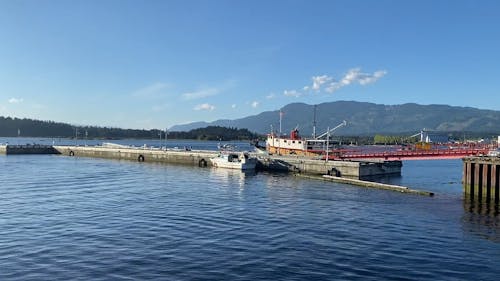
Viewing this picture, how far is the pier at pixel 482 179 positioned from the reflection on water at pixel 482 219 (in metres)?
1.86

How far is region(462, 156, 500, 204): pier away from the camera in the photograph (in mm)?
47625

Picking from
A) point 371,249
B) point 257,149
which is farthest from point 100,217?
point 257,149

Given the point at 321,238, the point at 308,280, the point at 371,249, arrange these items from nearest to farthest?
the point at 308,280 < the point at 371,249 < the point at 321,238

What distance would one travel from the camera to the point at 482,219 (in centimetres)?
3781

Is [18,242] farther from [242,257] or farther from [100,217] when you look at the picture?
[242,257]

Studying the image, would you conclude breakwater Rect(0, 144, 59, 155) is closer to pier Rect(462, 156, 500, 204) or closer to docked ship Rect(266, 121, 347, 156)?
docked ship Rect(266, 121, 347, 156)

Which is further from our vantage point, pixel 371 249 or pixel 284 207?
pixel 284 207

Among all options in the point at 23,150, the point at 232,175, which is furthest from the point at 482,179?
the point at 23,150

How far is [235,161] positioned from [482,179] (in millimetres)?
43778

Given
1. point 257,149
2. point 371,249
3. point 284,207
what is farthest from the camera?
point 257,149

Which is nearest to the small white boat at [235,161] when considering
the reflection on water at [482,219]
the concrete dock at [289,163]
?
the concrete dock at [289,163]

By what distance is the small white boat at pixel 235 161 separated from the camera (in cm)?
8206

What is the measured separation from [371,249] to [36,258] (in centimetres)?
1772

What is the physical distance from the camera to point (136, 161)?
112 meters
